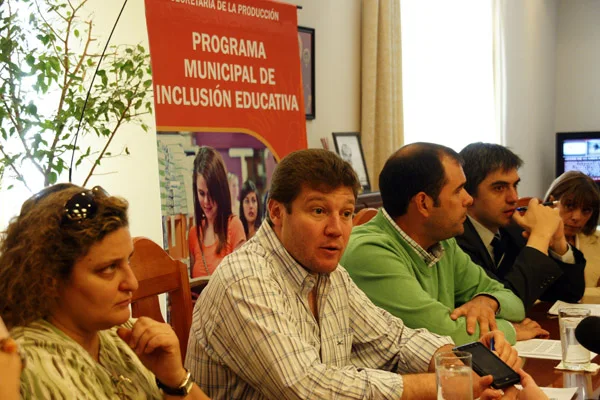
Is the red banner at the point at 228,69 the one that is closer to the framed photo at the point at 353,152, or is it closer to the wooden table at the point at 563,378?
the framed photo at the point at 353,152

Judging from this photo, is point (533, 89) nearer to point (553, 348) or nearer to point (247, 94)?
point (247, 94)

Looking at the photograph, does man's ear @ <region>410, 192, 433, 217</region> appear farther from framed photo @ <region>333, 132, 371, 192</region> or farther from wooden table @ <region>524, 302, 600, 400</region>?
framed photo @ <region>333, 132, 371, 192</region>

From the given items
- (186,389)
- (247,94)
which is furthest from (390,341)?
(247,94)

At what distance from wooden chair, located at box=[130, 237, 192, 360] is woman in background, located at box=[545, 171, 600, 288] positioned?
83.6 inches

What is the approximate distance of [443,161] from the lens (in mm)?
2387

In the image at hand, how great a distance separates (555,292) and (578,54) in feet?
23.7

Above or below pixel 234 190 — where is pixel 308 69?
above

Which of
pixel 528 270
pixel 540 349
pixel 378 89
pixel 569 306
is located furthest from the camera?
pixel 378 89

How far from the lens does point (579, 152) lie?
859 cm

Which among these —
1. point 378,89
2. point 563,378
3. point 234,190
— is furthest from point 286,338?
point 378,89

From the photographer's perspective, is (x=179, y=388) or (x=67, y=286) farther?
(x=179, y=388)

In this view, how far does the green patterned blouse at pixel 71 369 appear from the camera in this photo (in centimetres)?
124

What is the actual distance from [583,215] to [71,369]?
283 centimetres

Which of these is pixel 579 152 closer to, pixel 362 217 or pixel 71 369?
pixel 362 217
